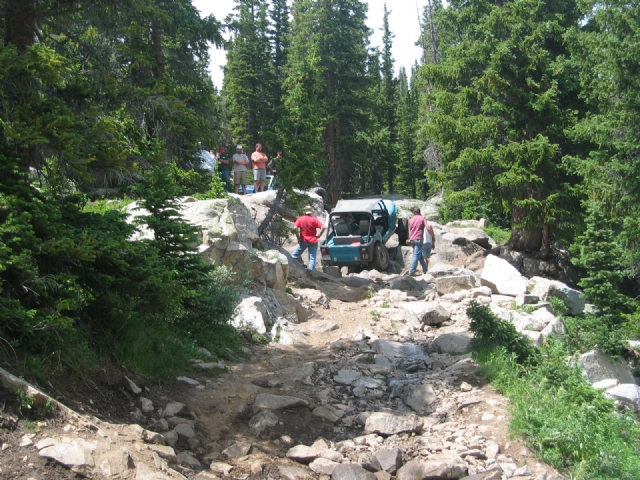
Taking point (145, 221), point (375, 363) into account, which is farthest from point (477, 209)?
point (145, 221)

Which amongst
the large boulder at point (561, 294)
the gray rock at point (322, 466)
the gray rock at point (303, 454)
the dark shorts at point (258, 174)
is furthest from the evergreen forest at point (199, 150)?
the dark shorts at point (258, 174)

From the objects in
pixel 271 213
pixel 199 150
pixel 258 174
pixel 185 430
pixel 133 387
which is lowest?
pixel 185 430

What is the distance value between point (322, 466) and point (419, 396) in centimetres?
230

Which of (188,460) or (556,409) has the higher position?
(188,460)

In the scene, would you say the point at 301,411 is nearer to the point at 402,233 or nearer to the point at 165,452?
the point at 165,452

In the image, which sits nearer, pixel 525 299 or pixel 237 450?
pixel 237 450

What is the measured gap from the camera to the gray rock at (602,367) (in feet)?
33.0

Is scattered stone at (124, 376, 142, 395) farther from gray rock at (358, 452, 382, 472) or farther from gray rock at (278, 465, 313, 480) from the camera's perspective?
gray rock at (358, 452, 382, 472)

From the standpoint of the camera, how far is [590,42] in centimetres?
1560

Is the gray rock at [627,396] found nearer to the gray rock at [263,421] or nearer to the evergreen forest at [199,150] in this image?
the evergreen forest at [199,150]

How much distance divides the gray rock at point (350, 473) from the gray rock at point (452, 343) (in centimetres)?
422

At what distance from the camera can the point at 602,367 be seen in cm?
1041

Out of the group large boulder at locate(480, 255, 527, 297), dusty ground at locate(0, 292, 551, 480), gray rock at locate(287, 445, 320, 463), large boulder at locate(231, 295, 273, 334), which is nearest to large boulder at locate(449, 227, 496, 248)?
large boulder at locate(480, 255, 527, 297)

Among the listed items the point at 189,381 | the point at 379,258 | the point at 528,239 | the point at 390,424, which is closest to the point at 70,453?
the point at 189,381
